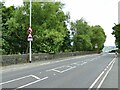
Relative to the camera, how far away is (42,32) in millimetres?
52844

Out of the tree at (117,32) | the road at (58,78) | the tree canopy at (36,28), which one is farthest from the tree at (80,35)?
the road at (58,78)

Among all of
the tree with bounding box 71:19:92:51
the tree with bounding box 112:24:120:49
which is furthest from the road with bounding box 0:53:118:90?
the tree with bounding box 71:19:92:51

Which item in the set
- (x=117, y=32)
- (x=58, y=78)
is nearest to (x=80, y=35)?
(x=117, y=32)

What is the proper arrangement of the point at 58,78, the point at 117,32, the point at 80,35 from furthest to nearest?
the point at 80,35, the point at 117,32, the point at 58,78

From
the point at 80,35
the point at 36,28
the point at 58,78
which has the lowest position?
the point at 58,78

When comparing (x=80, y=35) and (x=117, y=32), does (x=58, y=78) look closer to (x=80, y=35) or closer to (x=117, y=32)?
(x=117, y=32)

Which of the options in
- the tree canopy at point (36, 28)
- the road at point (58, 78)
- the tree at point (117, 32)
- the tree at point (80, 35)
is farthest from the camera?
the tree at point (80, 35)

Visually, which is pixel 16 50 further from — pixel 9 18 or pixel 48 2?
pixel 48 2

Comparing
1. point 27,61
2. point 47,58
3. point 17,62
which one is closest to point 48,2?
point 47,58

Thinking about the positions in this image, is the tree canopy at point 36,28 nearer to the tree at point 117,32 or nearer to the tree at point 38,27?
the tree at point 38,27

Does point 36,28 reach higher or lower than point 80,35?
lower

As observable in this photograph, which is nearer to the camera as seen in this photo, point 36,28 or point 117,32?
point 36,28

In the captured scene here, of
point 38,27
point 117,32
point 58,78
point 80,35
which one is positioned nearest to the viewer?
point 58,78

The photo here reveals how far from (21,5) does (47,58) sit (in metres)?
9.99
